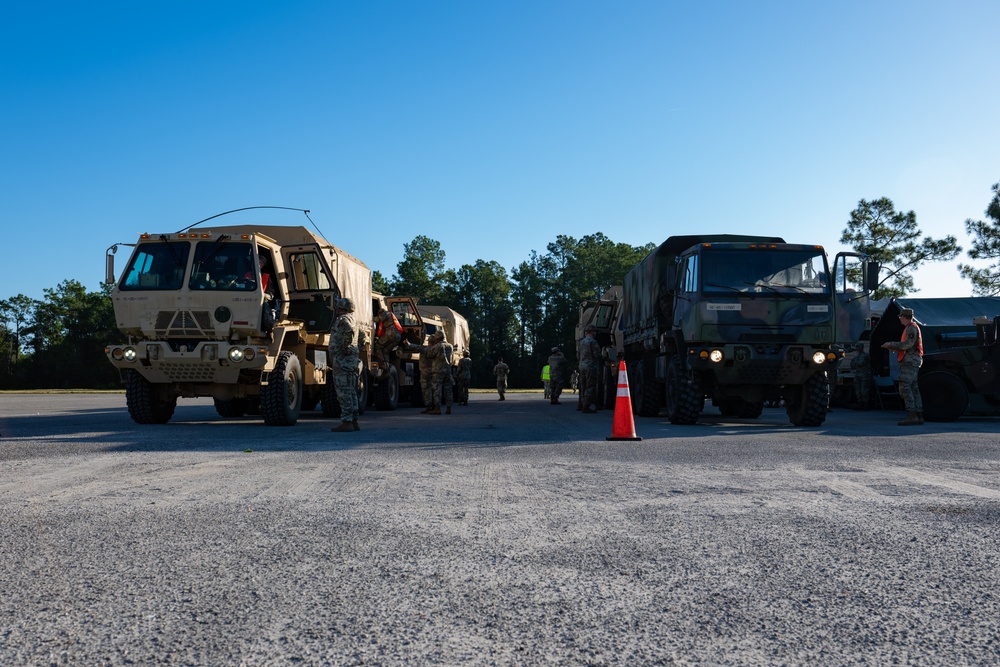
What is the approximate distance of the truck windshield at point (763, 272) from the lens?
12.8 m

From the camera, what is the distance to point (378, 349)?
63.3ft

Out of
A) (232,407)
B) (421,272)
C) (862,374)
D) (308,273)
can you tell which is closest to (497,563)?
(308,273)

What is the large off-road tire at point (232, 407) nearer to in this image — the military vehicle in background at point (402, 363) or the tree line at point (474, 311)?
the military vehicle in background at point (402, 363)

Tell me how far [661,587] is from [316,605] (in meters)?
1.32

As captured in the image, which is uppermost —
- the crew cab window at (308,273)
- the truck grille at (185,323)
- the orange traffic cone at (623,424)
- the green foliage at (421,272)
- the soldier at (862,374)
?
the green foliage at (421,272)

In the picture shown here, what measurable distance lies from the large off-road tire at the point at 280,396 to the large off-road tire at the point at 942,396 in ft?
36.3

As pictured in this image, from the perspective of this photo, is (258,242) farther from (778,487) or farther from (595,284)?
(595,284)

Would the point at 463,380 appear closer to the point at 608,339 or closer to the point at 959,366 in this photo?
the point at 608,339

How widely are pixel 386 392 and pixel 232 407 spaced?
14.8 ft

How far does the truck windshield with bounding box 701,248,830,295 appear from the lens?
1284cm

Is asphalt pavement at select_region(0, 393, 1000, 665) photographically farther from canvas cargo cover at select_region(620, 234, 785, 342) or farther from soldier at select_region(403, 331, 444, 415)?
soldier at select_region(403, 331, 444, 415)

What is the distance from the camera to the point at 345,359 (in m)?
11.9

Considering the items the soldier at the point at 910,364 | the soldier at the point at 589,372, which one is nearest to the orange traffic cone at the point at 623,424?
the soldier at the point at 910,364

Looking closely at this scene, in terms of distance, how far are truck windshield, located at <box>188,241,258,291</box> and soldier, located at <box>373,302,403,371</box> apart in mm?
6855
